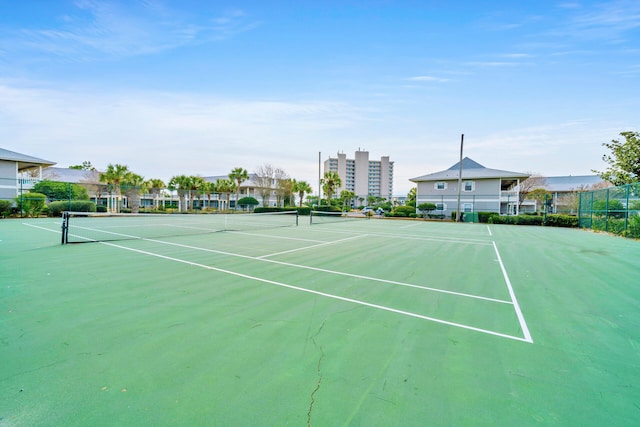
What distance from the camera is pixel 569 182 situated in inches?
2179

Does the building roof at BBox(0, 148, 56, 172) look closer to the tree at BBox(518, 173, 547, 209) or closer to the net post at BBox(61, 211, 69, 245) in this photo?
the net post at BBox(61, 211, 69, 245)

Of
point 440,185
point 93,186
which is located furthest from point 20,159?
point 440,185

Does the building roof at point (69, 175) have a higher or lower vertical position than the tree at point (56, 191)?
higher

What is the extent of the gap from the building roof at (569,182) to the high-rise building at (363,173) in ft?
217

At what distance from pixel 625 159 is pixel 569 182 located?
48088mm

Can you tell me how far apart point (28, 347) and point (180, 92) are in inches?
652

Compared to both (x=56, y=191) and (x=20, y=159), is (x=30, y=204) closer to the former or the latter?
(x=56, y=191)

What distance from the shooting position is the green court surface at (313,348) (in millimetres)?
1992

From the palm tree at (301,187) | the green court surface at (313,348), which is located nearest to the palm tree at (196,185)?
the palm tree at (301,187)

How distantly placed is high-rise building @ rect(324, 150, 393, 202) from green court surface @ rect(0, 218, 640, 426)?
11464cm

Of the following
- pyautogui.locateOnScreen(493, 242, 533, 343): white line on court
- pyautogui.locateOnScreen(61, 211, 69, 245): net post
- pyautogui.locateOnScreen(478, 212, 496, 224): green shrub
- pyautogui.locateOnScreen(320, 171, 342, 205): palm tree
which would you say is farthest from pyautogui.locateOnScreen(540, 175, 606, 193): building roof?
pyautogui.locateOnScreen(61, 211, 69, 245): net post

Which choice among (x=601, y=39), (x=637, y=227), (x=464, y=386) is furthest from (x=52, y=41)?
(x=637, y=227)

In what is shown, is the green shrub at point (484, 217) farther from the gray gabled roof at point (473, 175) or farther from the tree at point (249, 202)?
the tree at point (249, 202)

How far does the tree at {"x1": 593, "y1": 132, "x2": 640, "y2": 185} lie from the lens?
17.4 metres
